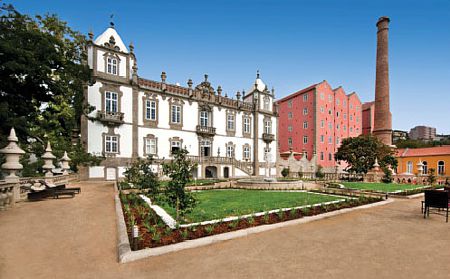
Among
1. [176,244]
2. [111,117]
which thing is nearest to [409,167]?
[111,117]

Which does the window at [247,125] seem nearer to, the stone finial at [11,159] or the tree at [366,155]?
the tree at [366,155]

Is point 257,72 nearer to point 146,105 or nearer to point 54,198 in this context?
point 146,105

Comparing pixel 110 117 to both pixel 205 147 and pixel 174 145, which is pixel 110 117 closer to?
pixel 174 145

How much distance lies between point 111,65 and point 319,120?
37.9 meters

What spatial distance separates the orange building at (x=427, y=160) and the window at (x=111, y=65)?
142 feet

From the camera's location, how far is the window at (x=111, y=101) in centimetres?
2404

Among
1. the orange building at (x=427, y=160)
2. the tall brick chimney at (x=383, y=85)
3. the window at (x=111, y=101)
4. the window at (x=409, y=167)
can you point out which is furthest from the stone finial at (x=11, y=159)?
the window at (x=409, y=167)

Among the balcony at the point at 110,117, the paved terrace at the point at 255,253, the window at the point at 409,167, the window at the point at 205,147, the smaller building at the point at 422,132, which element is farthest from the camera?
the smaller building at the point at 422,132

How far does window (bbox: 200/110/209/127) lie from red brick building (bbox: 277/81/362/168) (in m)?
18.7

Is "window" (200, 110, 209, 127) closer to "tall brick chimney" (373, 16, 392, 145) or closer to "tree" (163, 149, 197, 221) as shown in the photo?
"tree" (163, 149, 197, 221)

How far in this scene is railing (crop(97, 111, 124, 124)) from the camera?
23266mm

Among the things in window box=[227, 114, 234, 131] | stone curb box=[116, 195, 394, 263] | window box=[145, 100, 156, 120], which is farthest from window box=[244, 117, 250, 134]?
stone curb box=[116, 195, 394, 263]

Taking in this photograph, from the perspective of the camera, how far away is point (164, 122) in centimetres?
2778

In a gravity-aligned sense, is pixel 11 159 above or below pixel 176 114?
below
